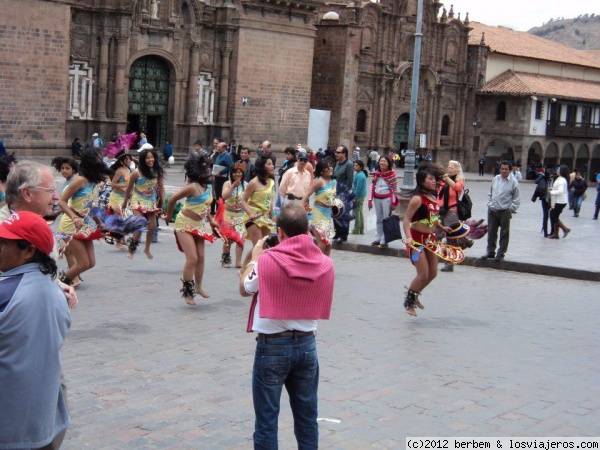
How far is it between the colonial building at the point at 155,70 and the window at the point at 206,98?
44mm

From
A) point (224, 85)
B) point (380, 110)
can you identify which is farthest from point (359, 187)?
point (380, 110)

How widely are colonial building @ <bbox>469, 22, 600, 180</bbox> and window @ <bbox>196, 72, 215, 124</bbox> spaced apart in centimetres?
2351

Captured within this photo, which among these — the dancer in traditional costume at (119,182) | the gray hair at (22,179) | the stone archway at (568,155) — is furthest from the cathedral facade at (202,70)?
the gray hair at (22,179)

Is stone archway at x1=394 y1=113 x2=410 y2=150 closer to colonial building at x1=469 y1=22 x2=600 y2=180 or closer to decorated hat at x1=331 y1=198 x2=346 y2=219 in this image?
colonial building at x1=469 y1=22 x2=600 y2=180

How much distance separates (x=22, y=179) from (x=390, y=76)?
165 feet

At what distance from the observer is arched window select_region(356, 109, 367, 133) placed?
5378 centimetres

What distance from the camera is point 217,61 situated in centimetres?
4288

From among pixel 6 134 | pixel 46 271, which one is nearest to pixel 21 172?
pixel 46 271

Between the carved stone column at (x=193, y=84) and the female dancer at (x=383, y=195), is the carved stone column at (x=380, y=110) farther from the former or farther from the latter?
the female dancer at (x=383, y=195)

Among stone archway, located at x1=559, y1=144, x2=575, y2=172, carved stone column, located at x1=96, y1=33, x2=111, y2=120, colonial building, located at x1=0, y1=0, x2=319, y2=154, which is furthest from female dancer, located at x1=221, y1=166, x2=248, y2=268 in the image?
stone archway, located at x1=559, y1=144, x2=575, y2=172

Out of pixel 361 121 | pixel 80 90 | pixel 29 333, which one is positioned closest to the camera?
pixel 29 333

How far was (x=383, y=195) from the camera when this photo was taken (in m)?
17.5

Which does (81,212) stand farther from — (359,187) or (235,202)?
(359,187)

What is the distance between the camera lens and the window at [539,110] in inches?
2398
